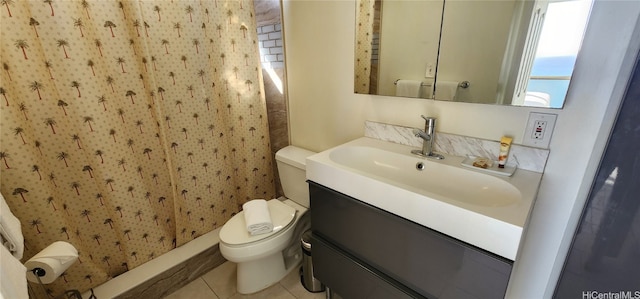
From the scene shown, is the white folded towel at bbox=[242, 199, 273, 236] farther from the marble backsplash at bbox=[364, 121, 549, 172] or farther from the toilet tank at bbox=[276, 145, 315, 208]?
the marble backsplash at bbox=[364, 121, 549, 172]

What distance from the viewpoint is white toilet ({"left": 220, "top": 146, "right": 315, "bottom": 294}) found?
1.43 m

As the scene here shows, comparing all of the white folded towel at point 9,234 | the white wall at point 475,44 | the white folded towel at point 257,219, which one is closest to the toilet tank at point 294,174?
the white folded towel at point 257,219

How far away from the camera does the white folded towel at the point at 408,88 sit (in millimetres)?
1287

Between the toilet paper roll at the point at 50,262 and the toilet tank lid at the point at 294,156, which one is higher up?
the toilet tank lid at the point at 294,156

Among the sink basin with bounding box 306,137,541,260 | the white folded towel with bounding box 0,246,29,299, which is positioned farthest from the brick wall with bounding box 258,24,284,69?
the white folded towel with bounding box 0,246,29,299

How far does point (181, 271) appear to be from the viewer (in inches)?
66.5

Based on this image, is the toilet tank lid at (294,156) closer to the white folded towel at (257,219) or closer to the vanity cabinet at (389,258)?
the white folded towel at (257,219)

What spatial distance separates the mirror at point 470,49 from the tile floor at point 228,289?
125 cm

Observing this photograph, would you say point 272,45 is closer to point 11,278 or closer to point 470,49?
point 470,49

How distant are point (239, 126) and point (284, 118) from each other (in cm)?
34

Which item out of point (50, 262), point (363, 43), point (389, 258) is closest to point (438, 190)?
point (389, 258)

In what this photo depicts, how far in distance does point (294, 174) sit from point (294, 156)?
0.39ft

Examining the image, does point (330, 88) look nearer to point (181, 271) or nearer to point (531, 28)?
point (531, 28)

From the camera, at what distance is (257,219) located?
1457 millimetres
